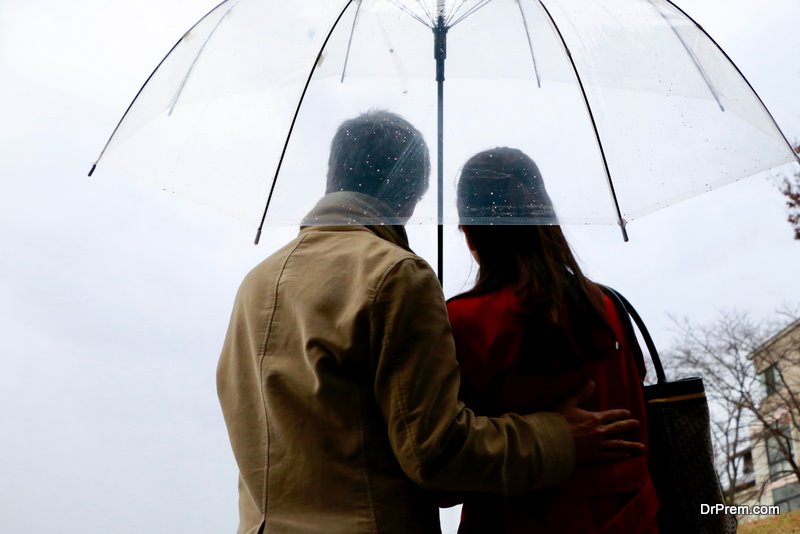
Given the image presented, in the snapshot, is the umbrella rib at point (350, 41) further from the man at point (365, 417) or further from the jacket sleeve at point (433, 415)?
the jacket sleeve at point (433, 415)

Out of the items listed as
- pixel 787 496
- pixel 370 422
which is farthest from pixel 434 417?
pixel 787 496

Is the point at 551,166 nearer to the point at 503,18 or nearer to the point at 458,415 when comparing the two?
the point at 503,18

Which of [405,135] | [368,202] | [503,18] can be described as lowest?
[368,202]

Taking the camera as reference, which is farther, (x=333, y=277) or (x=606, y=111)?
(x=606, y=111)

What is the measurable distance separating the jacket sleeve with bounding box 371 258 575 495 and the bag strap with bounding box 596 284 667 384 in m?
0.37

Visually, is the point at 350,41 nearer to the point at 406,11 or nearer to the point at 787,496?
the point at 406,11

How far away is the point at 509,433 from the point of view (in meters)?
1.30

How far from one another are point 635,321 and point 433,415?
1.94 feet

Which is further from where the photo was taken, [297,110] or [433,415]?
[297,110]

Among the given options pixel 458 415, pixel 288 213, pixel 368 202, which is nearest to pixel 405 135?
pixel 368 202

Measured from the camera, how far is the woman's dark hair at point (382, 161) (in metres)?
1.51

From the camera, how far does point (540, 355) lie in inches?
55.3

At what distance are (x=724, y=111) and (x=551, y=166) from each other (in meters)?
0.51

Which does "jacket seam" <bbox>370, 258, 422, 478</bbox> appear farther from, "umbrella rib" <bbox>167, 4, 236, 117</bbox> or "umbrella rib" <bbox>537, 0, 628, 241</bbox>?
"umbrella rib" <bbox>167, 4, 236, 117</bbox>
